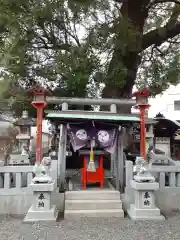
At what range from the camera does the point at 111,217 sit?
20.0ft

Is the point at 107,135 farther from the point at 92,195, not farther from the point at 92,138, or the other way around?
the point at 92,195

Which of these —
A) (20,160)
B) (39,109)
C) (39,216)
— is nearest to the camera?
(39,216)

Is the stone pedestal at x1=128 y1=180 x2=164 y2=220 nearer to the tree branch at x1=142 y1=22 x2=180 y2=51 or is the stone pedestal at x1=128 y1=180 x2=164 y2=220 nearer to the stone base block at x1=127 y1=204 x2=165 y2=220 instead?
the stone base block at x1=127 y1=204 x2=165 y2=220

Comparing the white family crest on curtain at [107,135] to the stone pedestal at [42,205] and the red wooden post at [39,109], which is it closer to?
the red wooden post at [39,109]

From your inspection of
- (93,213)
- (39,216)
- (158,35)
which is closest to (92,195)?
(93,213)

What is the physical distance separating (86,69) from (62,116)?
2394mm

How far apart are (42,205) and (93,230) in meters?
1.41

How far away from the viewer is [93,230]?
521cm

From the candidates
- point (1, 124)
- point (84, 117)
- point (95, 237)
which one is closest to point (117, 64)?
point (84, 117)

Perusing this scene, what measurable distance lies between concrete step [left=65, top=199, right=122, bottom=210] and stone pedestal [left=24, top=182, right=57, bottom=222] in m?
0.50

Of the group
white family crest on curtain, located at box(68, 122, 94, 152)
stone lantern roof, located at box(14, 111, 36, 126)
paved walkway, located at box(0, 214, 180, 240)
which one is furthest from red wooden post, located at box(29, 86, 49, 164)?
stone lantern roof, located at box(14, 111, 36, 126)

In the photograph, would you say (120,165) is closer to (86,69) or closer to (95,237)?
(95,237)

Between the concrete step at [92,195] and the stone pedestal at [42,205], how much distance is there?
702mm

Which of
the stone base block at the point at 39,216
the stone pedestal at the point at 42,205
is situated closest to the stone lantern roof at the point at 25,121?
the stone pedestal at the point at 42,205
